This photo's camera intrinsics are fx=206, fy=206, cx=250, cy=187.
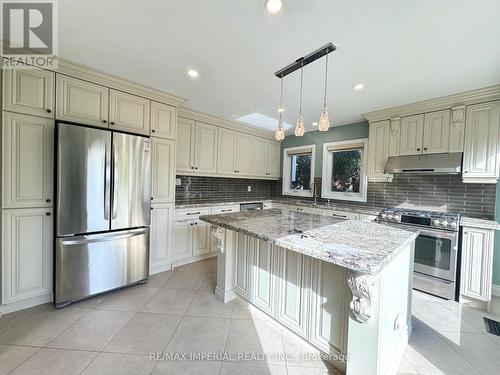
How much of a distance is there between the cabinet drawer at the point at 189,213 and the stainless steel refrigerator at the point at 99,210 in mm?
584

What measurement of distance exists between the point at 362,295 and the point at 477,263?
2.21 m

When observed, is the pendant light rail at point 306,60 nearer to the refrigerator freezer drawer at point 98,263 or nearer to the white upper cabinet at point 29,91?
the white upper cabinet at point 29,91

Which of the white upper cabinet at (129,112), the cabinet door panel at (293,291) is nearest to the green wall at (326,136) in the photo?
the cabinet door panel at (293,291)

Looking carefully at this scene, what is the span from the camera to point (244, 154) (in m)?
4.20

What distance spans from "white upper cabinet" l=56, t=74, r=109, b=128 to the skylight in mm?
2053

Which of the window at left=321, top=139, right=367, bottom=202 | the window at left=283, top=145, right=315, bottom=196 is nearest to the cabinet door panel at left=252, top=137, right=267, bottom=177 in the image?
the window at left=283, top=145, right=315, bottom=196

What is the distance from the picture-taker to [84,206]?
6.81 feet

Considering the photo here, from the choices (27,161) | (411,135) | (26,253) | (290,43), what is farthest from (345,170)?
(26,253)

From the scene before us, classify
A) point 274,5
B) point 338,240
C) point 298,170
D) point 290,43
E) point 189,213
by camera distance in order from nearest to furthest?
1. point 274,5
2. point 338,240
3. point 290,43
4. point 189,213
5. point 298,170

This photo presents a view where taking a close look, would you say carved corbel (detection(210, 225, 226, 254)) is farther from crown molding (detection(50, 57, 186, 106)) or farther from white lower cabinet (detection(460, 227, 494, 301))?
white lower cabinet (detection(460, 227, 494, 301))

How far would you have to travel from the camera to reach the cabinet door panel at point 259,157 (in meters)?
4.39

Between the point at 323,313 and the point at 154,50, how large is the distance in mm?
2562

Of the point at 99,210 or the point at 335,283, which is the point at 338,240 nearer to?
the point at 335,283

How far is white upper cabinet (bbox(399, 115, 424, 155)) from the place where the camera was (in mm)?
2824
